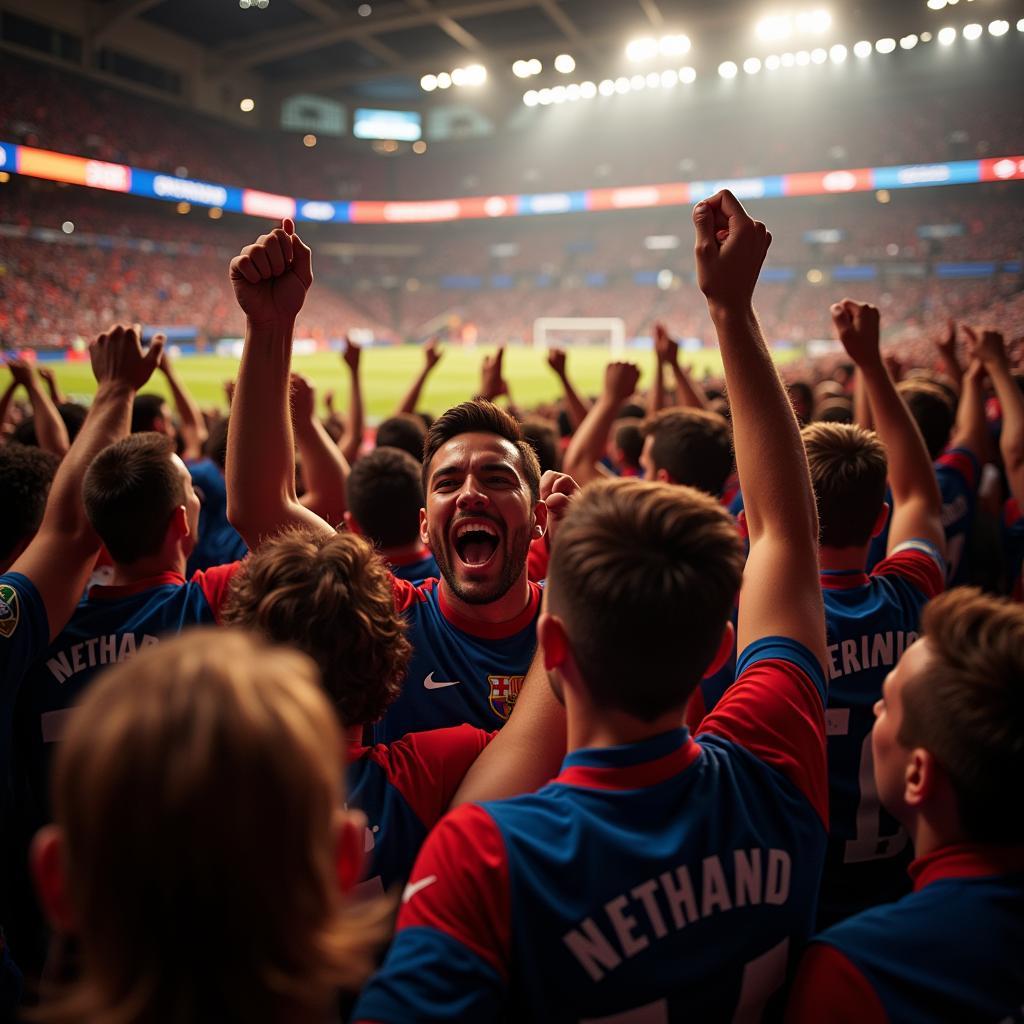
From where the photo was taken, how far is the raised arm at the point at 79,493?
262 centimetres

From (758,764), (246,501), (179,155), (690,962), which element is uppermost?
(179,155)

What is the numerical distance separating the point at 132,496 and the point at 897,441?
114 inches

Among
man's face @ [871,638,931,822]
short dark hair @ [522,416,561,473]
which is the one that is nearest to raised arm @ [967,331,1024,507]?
short dark hair @ [522,416,561,473]

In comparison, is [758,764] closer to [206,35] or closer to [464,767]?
[464,767]

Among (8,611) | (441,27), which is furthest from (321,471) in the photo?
(441,27)

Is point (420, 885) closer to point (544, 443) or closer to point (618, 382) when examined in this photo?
point (618, 382)

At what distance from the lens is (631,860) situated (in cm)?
126

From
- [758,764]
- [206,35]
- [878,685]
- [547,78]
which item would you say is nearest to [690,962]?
[758,764]

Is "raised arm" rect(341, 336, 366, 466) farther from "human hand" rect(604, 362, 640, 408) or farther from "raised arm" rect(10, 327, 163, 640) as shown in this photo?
"raised arm" rect(10, 327, 163, 640)

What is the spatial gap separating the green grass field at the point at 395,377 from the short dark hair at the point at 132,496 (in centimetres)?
1504

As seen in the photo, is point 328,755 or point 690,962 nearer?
point 328,755

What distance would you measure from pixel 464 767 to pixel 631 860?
2.20ft

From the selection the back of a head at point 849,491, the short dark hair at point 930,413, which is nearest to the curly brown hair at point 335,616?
the back of a head at point 849,491

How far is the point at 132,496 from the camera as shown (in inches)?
106
